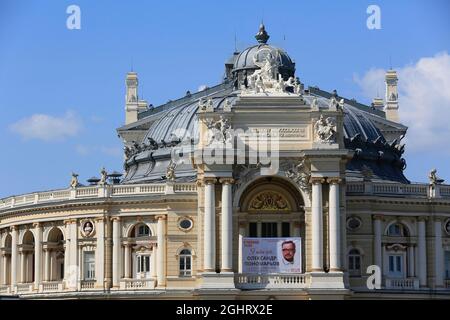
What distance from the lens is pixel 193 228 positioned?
343 feet

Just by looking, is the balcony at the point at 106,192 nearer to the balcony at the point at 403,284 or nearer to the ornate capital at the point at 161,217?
the ornate capital at the point at 161,217

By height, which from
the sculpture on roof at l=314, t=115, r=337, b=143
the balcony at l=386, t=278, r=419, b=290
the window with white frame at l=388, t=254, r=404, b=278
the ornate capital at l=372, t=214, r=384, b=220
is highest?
the sculpture on roof at l=314, t=115, r=337, b=143

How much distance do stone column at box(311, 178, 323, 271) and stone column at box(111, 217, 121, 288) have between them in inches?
582

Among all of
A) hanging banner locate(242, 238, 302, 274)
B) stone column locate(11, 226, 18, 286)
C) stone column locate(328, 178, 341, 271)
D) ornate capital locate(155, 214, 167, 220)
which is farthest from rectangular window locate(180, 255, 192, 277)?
stone column locate(11, 226, 18, 286)

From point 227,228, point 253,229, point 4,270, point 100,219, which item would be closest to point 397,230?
point 253,229

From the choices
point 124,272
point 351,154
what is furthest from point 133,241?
point 351,154

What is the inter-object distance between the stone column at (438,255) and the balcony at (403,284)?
5.08ft

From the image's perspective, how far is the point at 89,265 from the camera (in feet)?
354

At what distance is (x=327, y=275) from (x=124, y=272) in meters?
15.4

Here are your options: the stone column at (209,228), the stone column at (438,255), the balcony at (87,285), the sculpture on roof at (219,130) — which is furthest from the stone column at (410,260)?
the balcony at (87,285)

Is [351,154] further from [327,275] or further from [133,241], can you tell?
[133,241]

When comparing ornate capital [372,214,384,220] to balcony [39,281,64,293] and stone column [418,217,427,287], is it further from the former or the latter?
balcony [39,281,64,293]

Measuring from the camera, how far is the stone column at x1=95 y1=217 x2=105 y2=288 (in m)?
107

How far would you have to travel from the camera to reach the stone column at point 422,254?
107m
